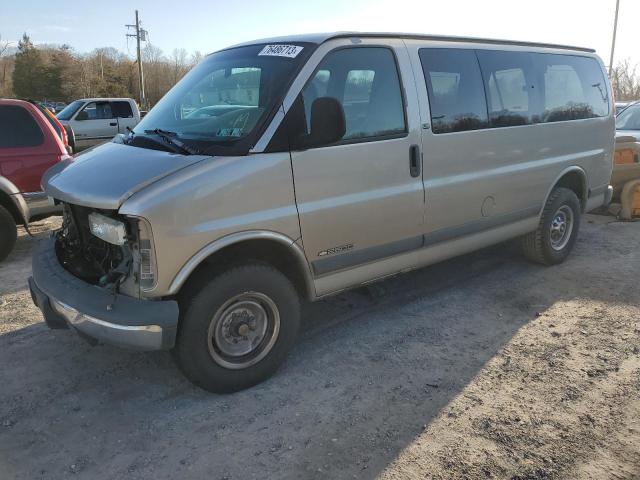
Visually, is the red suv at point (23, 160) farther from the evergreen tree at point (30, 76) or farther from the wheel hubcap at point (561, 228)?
the evergreen tree at point (30, 76)

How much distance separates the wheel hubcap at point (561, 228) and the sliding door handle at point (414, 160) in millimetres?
2432

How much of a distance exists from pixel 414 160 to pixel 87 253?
239 centimetres

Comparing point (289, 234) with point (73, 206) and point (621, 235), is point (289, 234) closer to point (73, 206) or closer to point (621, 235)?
point (73, 206)

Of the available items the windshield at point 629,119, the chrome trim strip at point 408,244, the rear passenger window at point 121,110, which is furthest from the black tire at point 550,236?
the rear passenger window at point 121,110

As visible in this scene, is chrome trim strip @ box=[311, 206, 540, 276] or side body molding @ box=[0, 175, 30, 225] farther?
side body molding @ box=[0, 175, 30, 225]

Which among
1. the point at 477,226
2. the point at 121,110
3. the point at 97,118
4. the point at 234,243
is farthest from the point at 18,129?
the point at 121,110

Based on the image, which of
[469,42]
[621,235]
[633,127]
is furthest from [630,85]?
[469,42]

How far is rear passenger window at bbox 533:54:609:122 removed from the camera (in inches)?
206

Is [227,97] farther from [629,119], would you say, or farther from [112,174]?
[629,119]

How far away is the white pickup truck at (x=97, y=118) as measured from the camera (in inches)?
630

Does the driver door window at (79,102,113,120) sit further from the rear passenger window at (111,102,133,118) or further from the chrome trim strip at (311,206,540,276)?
the chrome trim strip at (311,206,540,276)

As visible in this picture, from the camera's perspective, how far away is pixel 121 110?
16.8 m

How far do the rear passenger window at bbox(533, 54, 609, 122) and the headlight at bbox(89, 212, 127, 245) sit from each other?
13.3 ft

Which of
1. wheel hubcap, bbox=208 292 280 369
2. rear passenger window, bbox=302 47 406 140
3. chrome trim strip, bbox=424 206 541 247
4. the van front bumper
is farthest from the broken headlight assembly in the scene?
chrome trim strip, bbox=424 206 541 247
